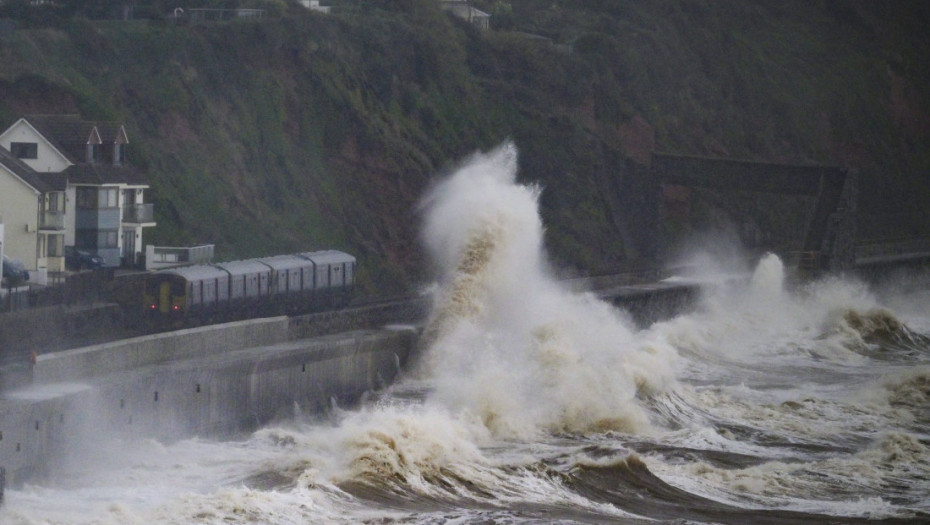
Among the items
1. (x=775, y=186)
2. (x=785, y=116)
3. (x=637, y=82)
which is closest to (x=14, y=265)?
(x=775, y=186)

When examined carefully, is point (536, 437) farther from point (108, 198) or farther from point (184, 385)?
point (108, 198)

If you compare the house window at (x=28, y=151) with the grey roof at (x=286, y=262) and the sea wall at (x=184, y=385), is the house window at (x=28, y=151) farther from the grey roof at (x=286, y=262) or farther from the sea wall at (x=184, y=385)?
the sea wall at (x=184, y=385)

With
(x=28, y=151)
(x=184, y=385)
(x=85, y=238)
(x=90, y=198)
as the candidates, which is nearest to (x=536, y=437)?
(x=184, y=385)

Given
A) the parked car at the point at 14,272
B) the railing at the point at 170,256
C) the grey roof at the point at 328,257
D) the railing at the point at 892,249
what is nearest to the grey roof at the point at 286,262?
the grey roof at the point at 328,257

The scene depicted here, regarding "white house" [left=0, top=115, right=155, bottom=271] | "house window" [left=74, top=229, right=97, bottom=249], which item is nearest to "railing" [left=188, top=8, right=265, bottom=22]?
"white house" [left=0, top=115, right=155, bottom=271]

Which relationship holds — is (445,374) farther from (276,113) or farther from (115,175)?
(276,113)
